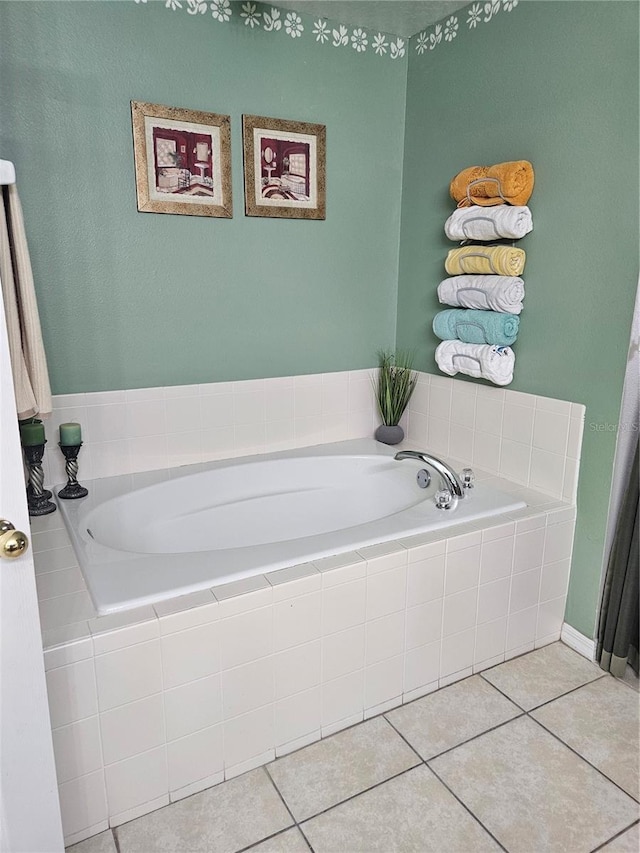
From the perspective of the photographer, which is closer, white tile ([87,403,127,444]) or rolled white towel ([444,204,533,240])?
rolled white towel ([444,204,533,240])

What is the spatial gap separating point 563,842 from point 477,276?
193cm

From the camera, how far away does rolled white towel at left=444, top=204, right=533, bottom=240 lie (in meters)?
2.30

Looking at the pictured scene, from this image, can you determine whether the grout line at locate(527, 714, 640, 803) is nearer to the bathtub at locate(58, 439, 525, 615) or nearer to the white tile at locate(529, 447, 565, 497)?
the bathtub at locate(58, 439, 525, 615)

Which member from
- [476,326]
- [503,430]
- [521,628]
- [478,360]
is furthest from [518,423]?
[521,628]

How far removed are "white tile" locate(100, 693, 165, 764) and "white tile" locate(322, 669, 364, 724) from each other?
50cm

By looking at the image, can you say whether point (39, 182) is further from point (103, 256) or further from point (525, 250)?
point (525, 250)

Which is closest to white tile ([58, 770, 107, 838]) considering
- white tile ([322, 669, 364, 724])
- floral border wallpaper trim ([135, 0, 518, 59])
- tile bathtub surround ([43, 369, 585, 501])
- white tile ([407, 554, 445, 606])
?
white tile ([322, 669, 364, 724])

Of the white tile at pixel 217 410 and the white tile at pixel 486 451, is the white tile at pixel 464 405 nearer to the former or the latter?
the white tile at pixel 486 451

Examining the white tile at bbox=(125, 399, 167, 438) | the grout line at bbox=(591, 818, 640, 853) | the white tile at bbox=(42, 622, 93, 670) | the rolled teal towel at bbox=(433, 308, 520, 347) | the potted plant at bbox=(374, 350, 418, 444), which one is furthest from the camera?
the potted plant at bbox=(374, 350, 418, 444)

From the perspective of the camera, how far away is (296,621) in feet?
5.70

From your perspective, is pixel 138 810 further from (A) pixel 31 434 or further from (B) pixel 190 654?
(A) pixel 31 434

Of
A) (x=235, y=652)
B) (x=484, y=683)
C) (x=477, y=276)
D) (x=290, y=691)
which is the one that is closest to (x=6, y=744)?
(x=235, y=652)

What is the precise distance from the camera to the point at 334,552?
187cm

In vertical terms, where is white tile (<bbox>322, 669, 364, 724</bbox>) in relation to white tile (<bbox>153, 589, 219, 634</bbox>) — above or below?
below
